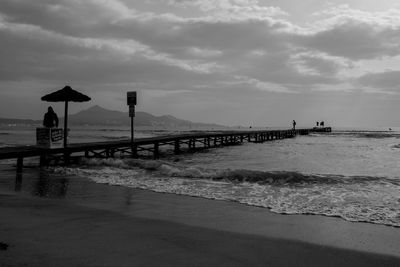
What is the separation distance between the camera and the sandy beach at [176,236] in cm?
372

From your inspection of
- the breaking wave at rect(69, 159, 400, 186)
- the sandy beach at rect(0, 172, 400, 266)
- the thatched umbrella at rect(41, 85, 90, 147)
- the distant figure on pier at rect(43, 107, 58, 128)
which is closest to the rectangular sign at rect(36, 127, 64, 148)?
the distant figure on pier at rect(43, 107, 58, 128)

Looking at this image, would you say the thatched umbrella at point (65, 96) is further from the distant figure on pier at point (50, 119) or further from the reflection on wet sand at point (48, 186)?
the reflection on wet sand at point (48, 186)

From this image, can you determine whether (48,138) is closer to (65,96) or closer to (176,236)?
(65,96)

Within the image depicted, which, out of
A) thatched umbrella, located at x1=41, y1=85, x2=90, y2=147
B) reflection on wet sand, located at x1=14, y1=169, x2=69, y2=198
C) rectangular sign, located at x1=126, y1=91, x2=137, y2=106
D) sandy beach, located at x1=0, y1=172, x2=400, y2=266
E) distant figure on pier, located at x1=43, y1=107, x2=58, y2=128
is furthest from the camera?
rectangular sign, located at x1=126, y1=91, x2=137, y2=106

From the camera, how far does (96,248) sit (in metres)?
3.98

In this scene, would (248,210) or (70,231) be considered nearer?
(70,231)

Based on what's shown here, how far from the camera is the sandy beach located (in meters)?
3.72

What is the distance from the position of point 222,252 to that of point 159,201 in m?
3.41

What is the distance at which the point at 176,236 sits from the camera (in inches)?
181

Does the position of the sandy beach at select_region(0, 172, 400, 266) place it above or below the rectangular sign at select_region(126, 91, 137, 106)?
below

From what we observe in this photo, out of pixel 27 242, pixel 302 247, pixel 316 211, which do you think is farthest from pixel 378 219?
pixel 27 242

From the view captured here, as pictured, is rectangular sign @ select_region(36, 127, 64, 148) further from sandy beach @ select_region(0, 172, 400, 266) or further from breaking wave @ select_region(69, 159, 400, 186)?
sandy beach @ select_region(0, 172, 400, 266)

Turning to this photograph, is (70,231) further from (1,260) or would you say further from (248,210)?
(248,210)

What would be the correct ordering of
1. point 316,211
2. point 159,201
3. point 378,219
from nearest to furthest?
point 378,219
point 316,211
point 159,201
